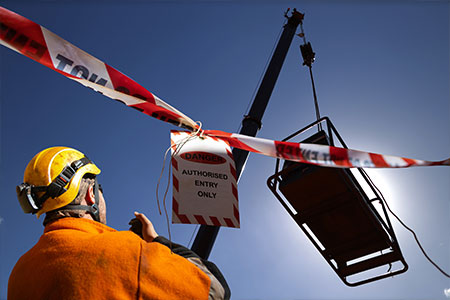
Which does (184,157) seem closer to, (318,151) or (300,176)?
(318,151)

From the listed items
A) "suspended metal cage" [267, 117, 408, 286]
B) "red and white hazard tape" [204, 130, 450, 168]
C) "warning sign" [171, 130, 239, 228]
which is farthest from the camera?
"suspended metal cage" [267, 117, 408, 286]

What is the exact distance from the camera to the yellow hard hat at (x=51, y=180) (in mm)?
2684

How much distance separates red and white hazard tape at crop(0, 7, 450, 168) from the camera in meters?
2.81

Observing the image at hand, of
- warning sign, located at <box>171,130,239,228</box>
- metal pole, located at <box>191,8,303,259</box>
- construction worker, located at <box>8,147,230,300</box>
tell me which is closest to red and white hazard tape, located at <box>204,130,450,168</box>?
warning sign, located at <box>171,130,239,228</box>

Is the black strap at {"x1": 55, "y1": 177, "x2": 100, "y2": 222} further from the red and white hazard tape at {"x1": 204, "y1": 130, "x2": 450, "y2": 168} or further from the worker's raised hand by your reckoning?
the red and white hazard tape at {"x1": 204, "y1": 130, "x2": 450, "y2": 168}

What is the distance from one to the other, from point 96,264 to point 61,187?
910mm

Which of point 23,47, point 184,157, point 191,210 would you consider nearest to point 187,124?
point 184,157

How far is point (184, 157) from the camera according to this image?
3.38 metres

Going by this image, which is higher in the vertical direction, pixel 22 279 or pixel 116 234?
pixel 116 234

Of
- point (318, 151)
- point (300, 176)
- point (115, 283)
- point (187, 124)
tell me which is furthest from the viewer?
point (300, 176)

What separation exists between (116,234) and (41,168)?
1009 millimetres

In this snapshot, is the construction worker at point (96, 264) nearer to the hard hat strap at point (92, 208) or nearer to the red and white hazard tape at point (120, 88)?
the hard hat strap at point (92, 208)

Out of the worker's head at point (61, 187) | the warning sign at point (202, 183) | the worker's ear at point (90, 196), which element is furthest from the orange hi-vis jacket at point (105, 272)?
the warning sign at point (202, 183)

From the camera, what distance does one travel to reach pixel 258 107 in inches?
320
